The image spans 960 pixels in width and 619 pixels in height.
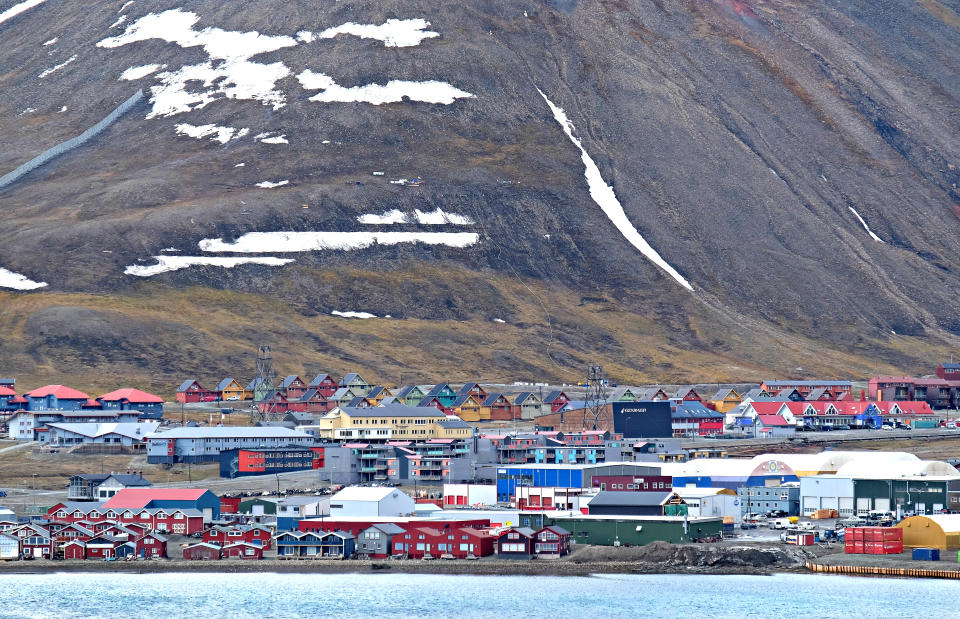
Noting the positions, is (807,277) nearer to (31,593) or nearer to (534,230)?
(534,230)

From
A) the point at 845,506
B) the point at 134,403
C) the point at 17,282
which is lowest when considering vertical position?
the point at 845,506

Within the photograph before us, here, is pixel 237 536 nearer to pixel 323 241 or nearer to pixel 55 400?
pixel 55 400

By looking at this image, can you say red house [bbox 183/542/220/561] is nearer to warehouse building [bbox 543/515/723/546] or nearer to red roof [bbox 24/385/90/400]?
warehouse building [bbox 543/515/723/546]

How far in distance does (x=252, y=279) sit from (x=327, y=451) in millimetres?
77036

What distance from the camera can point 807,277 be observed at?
199625 millimetres

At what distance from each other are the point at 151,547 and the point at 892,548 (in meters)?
35.6

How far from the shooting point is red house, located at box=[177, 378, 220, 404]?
470 ft

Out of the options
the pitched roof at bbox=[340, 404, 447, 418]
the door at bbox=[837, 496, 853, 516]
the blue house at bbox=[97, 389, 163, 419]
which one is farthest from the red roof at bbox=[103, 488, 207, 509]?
the blue house at bbox=[97, 389, 163, 419]

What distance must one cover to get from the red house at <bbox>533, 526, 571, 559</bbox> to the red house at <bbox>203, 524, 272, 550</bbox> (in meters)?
13.5

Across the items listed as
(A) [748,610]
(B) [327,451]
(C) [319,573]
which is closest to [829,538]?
(A) [748,610]

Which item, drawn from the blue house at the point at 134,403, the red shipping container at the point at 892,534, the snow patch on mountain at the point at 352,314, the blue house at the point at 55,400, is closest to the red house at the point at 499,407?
the blue house at the point at 134,403

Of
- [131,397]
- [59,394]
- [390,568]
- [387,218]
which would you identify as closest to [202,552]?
[390,568]

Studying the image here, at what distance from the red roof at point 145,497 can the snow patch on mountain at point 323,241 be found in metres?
97.1

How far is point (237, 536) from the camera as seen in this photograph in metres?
79.8
